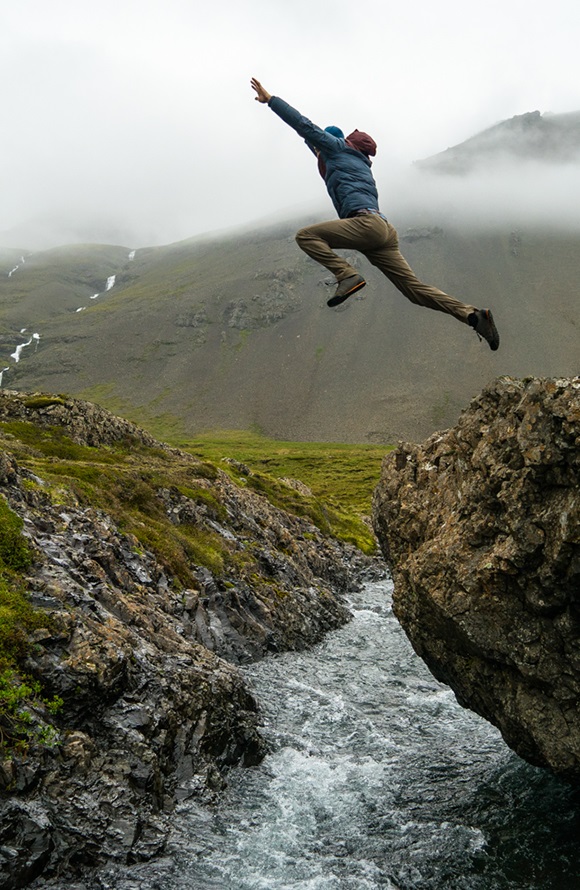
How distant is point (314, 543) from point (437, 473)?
1597 inches

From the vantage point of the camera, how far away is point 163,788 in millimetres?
15555

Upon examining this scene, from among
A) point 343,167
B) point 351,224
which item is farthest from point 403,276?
point 343,167

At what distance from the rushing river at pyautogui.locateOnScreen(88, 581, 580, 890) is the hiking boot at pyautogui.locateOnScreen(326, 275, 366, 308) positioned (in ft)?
40.3

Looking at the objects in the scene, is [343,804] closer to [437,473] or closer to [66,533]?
[437,473]

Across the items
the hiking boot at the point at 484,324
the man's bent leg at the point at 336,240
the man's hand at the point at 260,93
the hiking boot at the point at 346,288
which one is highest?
the man's hand at the point at 260,93

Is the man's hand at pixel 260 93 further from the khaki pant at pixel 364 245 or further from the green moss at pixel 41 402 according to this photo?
the green moss at pixel 41 402

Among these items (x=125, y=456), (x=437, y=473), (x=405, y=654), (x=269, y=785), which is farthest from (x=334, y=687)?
(x=125, y=456)

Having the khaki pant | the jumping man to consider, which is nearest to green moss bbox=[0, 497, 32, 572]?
the jumping man

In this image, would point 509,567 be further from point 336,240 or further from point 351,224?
point 351,224

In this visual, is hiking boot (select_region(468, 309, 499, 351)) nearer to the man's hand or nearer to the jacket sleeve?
the jacket sleeve

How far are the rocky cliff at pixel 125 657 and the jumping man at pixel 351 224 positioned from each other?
11.2 meters

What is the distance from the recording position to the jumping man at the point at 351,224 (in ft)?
43.9

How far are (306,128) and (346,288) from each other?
3.65 metres

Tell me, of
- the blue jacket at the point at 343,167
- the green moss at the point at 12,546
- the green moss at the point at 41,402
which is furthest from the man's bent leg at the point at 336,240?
the green moss at the point at 41,402
